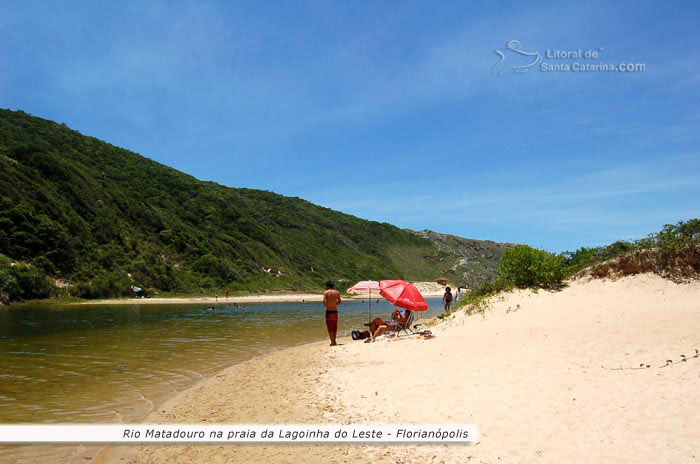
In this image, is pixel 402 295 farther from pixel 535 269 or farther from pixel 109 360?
pixel 109 360

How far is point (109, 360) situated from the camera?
47.6 ft

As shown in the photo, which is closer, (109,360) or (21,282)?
(109,360)

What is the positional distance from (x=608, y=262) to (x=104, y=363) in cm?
2090

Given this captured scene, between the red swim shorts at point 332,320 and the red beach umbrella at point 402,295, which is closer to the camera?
the red swim shorts at point 332,320

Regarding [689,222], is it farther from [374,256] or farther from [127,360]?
[374,256]

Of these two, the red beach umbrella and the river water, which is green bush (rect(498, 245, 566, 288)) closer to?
the red beach umbrella

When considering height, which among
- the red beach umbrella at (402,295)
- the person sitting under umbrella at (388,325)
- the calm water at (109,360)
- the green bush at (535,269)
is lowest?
the calm water at (109,360)

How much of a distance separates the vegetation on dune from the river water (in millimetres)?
10858

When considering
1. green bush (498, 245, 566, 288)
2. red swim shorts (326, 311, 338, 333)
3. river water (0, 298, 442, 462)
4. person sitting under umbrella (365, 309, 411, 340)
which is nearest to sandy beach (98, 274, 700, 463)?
river water (0, 298, 442, 462)

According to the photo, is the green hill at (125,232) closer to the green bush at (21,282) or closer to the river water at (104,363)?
the green bush at (21,282)

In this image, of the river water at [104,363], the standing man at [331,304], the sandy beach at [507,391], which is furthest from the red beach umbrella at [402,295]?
the river water at [104,363]

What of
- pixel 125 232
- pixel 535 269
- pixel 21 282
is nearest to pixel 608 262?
pixel 535 269

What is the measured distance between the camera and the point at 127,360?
47.8 ft

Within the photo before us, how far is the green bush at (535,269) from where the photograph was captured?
18.2 metres
